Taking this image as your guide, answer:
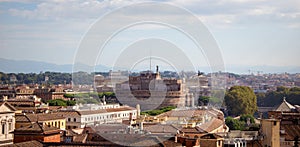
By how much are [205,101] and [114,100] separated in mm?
18817

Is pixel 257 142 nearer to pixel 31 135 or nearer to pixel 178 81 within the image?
pixel 31 135

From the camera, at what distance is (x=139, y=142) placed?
3209 cm

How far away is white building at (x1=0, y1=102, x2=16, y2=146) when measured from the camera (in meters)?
38.0

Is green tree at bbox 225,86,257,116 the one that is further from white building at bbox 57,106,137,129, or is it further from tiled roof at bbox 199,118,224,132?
tiled roof at bbox 199,118,224,132

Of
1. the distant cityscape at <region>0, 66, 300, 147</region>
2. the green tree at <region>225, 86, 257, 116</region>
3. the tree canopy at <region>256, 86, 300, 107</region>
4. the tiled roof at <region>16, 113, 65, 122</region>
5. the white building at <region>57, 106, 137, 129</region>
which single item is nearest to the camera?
the distant cityscape at <region>0, 66, 300, 147</region>

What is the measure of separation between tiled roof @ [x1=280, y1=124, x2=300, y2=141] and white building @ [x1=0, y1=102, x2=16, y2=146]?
1700 centimetres

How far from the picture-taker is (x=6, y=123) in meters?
39.2

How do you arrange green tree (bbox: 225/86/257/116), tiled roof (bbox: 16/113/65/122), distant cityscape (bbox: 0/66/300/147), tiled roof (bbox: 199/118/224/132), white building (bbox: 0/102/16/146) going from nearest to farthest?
distant cityscape (bbox: 0/66/300/147)
white building (bbox: 0/102/16/146)
tiled roof (bbox: 16/113/65/122)
tiled roof (bbox: 199/118/224/132)
green tree (bbox: 225/86/257/116)

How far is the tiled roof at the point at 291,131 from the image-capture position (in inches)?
1578

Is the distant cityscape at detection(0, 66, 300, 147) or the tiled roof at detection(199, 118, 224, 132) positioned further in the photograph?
the tiled roof at detection(199, 118, 224, 132)

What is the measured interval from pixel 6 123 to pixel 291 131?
1807 centimetres

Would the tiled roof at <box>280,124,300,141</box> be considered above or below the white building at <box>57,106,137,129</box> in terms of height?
above

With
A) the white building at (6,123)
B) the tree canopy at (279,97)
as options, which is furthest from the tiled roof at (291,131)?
the tree canopy at (279,97)

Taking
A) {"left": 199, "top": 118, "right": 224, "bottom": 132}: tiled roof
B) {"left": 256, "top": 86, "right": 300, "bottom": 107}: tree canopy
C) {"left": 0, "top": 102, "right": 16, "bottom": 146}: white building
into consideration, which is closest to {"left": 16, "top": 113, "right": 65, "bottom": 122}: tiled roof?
{"left": 0, "top": 102, "right": 16, "bottom": 146}: white building
